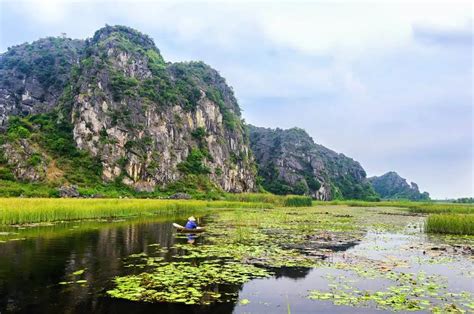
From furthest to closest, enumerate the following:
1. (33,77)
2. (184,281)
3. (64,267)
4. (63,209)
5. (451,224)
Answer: (33,77) → (63,209) → (451,224) → (64,267) → (184,281)

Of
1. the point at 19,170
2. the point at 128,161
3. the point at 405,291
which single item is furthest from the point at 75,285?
the point at 128,161

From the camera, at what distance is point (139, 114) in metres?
91.6

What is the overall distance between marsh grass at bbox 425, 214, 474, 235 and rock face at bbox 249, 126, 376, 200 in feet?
348

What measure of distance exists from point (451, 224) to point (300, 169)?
120 m

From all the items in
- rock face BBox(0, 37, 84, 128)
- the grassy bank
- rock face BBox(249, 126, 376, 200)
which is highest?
rock face BBox(0, 37, 84, 128)

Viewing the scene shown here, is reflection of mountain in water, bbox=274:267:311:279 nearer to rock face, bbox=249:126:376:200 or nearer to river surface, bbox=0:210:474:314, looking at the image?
river surface, bbox=0:210:474:314

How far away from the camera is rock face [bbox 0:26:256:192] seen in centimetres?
8425

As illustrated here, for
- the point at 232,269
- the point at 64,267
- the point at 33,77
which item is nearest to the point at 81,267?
the point at 64,267

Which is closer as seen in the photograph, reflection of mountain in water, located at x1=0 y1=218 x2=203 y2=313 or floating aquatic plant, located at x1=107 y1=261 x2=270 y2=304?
reflection of mountain in water, located at x1=0 y1=218 x2=203 y2=313

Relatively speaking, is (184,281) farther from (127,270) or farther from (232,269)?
(127,270)

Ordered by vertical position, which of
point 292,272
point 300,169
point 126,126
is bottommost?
point 292,272

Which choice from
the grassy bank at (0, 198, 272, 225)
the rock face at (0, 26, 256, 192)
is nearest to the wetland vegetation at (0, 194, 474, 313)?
the grassy bank at (0, 198, 272, 225)

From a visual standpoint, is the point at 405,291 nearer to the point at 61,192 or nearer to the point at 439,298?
the point at 439,298

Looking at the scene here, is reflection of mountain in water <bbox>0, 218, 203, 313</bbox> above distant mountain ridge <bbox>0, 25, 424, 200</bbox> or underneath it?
underneath
